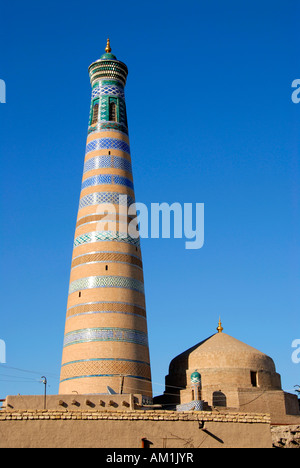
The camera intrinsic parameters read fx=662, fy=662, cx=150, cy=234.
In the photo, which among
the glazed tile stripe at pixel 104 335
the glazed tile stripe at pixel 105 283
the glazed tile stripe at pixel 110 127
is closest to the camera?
the glazed tile stripe at pixel 104 335

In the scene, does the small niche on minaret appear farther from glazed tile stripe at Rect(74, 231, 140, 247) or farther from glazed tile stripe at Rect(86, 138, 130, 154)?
glazed tile stripe at Rect(74, 231, 140, 247)

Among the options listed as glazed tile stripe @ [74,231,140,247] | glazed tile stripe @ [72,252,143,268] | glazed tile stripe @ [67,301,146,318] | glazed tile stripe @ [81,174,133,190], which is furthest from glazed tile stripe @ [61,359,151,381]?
glazed tile stripe @ [81,174,133,190]

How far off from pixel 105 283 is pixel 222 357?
469cm

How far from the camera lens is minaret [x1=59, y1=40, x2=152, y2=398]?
20.6 metres

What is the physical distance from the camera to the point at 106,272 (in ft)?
71.6

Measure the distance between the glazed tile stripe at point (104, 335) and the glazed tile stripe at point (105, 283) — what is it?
1.48 meters

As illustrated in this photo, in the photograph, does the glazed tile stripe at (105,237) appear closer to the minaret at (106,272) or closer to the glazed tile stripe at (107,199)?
the minaret at (106,272)

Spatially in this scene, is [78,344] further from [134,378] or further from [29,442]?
[29,442]

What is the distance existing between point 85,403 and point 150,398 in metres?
3.34

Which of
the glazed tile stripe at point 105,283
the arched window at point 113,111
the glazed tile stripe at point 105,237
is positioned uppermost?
the arched window at point 113,111

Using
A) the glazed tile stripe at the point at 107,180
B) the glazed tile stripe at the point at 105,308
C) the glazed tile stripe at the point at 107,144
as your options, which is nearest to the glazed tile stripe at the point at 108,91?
the glazed tile stripe at the point at 107,144

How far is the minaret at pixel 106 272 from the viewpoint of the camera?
67.5 feet

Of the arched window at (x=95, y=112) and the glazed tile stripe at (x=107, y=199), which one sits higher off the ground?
the arched window at (x=95, y=112)
